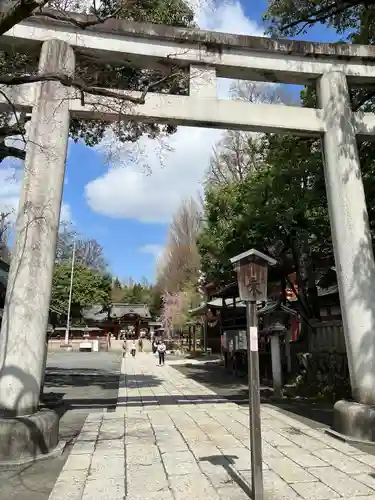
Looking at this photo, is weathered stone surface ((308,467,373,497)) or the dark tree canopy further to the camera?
the dark tree canopy

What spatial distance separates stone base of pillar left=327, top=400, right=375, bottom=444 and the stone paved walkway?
0.74 feet

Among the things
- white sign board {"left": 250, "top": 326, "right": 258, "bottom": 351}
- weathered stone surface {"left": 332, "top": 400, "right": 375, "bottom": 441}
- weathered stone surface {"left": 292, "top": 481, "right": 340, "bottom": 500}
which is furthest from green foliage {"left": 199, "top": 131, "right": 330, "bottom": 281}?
weathered stone surface {"left": 292, "top": 481, "right": 340, "bottom": 500}

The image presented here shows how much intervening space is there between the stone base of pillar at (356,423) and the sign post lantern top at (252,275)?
2.90 metres

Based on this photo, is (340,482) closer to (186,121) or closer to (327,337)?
(186,121)

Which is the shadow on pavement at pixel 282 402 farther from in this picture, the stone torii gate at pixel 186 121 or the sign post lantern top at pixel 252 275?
the sign post lantern top at pixel 252 275

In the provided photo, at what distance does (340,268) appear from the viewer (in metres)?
6.79

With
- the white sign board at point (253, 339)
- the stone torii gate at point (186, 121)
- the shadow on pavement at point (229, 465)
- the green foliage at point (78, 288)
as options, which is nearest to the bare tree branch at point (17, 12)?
the stone torii gate at point (186, 121)

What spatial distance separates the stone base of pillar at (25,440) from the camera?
512 cm

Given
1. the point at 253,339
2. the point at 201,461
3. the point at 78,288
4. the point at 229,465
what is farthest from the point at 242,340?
the point at 78,288

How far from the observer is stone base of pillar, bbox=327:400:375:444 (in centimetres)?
586

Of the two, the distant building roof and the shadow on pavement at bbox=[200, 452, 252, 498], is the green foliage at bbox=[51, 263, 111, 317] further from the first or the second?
the shadow on pavement at bbox=[200, 452, 252, 498]

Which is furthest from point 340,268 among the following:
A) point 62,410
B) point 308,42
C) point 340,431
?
point 62,410

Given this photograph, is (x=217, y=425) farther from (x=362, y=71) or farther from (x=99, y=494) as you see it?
(x=362, y=71)

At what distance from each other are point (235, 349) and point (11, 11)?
46.7ft
